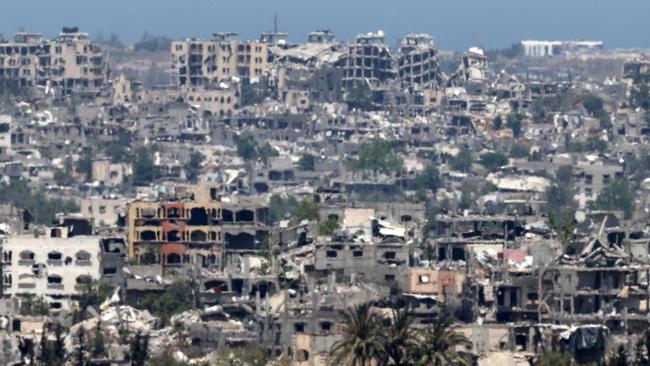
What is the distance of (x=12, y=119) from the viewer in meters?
141

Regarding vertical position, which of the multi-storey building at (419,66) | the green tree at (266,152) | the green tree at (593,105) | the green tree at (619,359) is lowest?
the green tree at (619,359)

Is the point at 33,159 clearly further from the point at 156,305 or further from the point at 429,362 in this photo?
the point at 429,362

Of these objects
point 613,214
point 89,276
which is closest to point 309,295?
point 89,276

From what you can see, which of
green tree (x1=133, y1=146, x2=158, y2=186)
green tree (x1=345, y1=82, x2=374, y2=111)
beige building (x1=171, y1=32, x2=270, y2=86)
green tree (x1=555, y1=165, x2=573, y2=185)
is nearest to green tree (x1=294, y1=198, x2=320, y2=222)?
green tree (x1=133, y1=146, x2=158, y2=186)

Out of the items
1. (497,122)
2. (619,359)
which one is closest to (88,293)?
(619,359)

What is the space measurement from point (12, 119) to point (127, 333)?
6342cm

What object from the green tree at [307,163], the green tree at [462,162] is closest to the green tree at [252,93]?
the green tree at [462,162]

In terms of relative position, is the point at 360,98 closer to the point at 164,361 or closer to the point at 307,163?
the point at 307,163

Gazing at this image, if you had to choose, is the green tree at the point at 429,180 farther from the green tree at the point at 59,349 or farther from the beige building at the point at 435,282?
the green tree at the point at 59,349

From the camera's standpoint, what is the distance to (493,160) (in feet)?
448

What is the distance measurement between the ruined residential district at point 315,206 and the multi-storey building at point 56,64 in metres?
0.14

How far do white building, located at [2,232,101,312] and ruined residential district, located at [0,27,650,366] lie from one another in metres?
0.05

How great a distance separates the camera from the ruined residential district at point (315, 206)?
76.9 m

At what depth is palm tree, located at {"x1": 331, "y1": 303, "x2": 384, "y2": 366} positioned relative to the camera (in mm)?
67312
